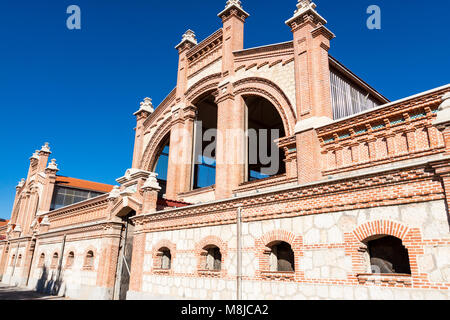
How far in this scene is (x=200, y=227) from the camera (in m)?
10.7

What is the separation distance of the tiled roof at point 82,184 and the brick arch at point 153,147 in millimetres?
13120

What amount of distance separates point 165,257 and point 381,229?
7.91 meters

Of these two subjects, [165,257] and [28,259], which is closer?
[165,257]

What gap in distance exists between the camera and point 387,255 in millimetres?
6910

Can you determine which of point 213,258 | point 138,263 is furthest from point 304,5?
point 138,263

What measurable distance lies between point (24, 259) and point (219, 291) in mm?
21761

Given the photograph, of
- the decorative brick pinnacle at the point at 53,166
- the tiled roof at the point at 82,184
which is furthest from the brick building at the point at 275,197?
the tiled roof at the point at 82,184

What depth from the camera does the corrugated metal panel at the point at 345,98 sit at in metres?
12.6

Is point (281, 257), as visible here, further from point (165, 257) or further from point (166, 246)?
point (165, 257)

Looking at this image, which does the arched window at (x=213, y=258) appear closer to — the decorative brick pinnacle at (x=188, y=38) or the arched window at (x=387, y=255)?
the arched window at (x=387, y=255)

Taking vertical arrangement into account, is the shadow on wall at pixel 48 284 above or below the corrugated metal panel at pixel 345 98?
below
